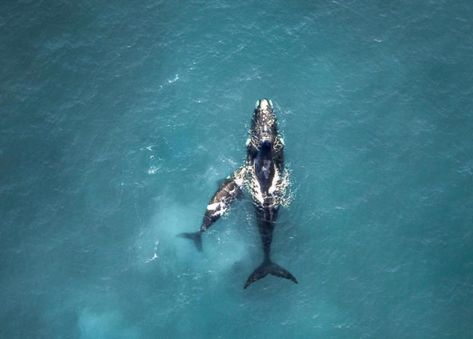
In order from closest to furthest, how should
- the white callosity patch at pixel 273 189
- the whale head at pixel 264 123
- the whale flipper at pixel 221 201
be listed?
the whale flipper at pixel 221 201 < the white callosity patch at pixel 273 189 < the whale head at pixel 264 123

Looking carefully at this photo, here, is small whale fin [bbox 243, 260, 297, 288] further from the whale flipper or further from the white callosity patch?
the white callosity patch

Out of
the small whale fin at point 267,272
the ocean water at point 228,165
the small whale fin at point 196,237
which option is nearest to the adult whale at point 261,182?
the small whale fin at point 196,237

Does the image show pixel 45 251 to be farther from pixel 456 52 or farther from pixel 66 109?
pixel 456 52

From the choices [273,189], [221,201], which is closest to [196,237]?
[221,201]

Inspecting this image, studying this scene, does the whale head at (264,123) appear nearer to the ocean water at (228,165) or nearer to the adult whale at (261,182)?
the adult whale at (261,182)

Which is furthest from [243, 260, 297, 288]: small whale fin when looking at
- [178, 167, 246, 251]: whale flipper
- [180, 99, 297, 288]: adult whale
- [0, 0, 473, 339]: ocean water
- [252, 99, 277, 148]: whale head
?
[252, 99, 277, 148]: whale head

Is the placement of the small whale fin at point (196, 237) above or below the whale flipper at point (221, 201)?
below
